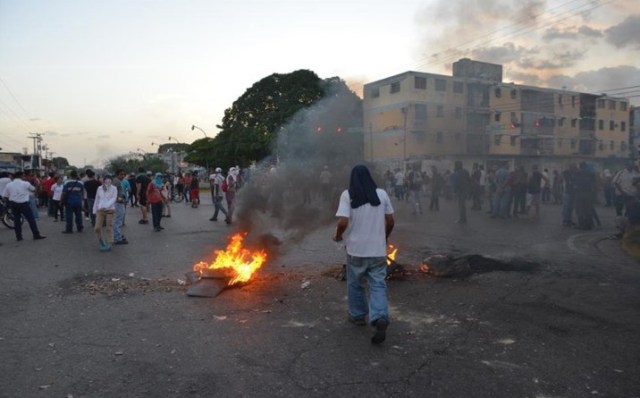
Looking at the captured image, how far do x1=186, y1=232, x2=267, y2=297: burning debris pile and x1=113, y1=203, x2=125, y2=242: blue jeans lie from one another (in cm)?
365

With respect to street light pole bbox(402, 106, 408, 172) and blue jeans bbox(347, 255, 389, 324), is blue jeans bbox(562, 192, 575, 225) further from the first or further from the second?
blue jeans bbox(347, 255, 389, 324)

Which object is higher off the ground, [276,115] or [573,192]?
[276,115]

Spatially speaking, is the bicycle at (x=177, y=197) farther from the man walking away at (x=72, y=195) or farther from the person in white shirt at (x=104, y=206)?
the person in white shirt at (x=104, y=206)

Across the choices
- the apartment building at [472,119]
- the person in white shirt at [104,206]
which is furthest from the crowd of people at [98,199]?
the apartment building at [472,119]

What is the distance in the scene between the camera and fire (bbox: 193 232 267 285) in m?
6.33

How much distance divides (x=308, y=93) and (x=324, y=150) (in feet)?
69.6

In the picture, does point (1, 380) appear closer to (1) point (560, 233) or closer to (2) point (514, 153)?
(1) point (560, 233)

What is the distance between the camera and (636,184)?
1081cm

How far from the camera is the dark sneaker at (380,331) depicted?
4102 millimetres

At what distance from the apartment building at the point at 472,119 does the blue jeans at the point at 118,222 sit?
9268mm

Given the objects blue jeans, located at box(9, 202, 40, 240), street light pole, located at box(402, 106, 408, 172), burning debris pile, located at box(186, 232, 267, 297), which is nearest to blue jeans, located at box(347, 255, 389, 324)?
burning debris pile, located at box(186, 232, 267, 297)

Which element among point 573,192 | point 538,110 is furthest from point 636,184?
point 538,110

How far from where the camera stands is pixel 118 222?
405 inches

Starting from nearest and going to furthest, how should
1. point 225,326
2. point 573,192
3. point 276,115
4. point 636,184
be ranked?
point 225,326
point 636,184
point 573,192
point 276,115
